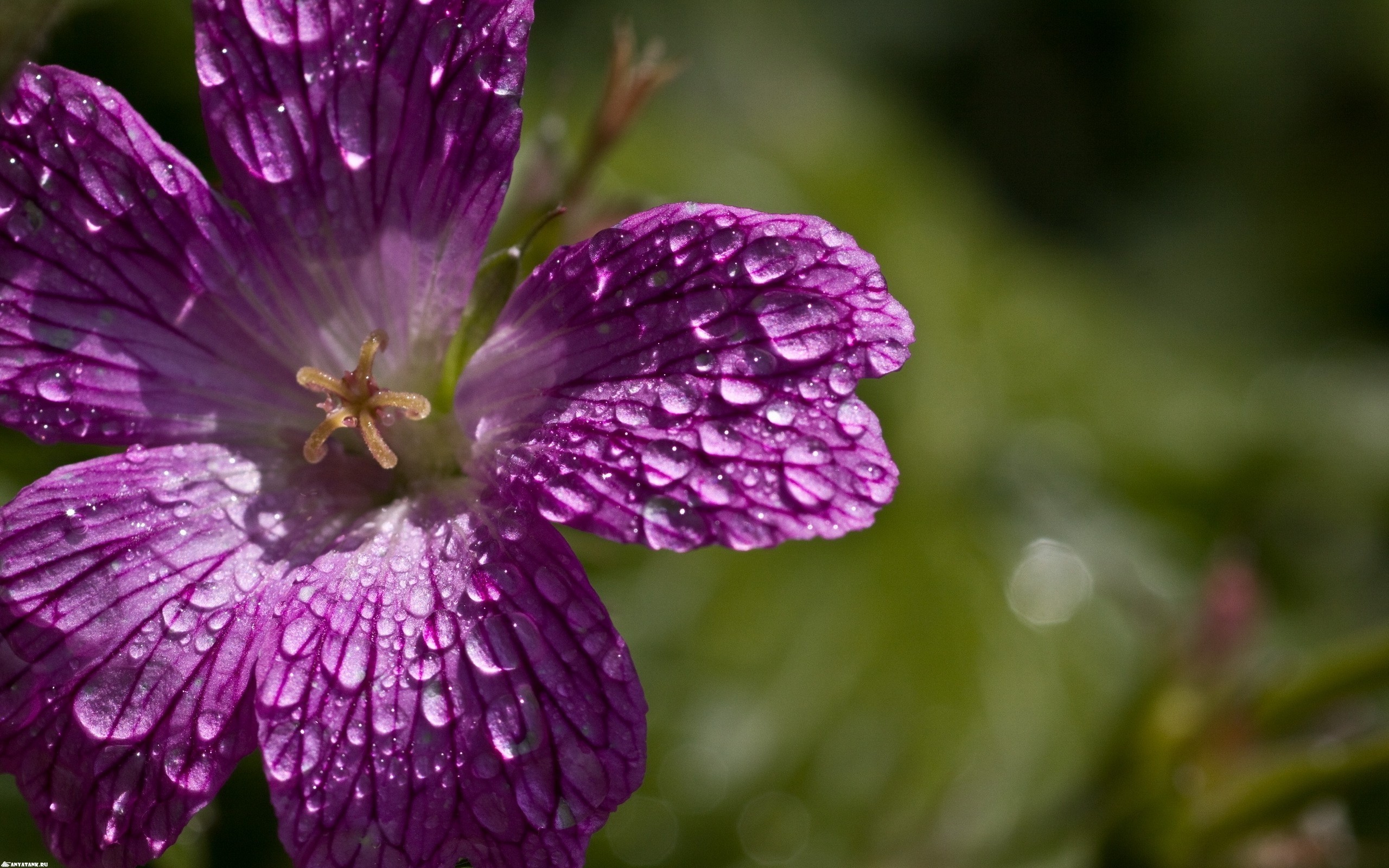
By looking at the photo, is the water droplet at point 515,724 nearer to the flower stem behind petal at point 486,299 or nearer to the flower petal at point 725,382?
the flower petal at point 725,382

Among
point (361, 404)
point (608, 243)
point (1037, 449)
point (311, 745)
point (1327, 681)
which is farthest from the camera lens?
point (1037, 449)

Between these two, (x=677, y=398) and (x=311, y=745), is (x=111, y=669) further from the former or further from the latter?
(x=677, y=398)

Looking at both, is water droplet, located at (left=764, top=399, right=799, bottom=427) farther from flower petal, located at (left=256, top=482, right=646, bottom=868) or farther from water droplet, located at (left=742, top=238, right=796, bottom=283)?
flower petal, located at (left=256, top=482, right=646, bottom=868)

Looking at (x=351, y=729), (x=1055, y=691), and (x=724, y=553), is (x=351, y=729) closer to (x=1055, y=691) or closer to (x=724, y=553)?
(x=724, y=553)

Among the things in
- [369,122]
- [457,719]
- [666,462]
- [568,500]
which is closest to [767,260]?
[666,462]

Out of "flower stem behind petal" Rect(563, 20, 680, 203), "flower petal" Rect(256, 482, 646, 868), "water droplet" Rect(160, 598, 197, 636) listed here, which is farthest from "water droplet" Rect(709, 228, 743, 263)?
"water droplet" Rect(160, 598, 197, 636)

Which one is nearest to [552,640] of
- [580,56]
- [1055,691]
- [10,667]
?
[10,667]

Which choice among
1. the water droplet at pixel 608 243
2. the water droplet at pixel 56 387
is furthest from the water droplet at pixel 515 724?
the water droplet at pixel 56 387
